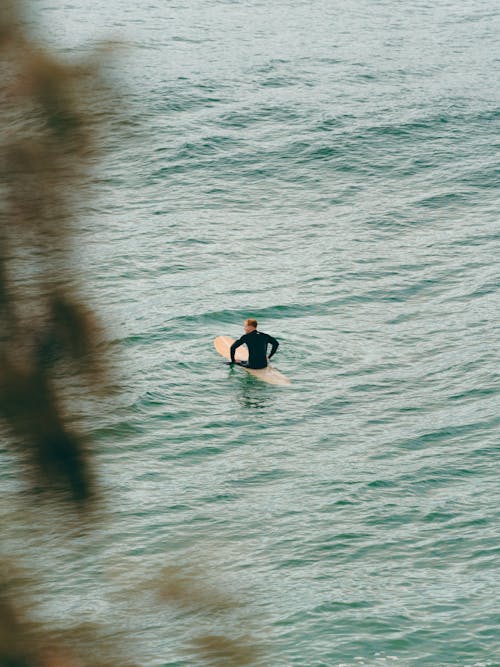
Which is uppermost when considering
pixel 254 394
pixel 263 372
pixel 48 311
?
pixel 48 311

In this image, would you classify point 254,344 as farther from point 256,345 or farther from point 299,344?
point 299,344

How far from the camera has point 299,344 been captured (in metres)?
21.5

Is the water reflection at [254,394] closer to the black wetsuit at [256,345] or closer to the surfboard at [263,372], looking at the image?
the surfboard at [263,372]

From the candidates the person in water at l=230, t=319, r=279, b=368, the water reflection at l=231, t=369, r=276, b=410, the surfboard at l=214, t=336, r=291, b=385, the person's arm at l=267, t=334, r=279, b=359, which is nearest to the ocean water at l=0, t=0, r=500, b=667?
the water reflection at l=231, t=369, r=276, b=410

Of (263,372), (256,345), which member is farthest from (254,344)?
(263,372)

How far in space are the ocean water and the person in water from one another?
0.41 metres

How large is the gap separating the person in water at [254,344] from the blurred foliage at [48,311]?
47.1 ft

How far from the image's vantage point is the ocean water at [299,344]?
12.3 m

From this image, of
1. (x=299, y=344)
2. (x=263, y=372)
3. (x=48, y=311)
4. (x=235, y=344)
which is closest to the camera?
(x=48, y=311)

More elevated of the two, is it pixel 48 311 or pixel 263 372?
pixel 48 311

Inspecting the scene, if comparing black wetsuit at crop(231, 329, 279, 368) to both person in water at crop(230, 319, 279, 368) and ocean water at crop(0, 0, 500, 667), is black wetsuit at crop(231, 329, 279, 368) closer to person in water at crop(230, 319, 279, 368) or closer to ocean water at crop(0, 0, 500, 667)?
person in water at crop(230, 319, 279, 368)

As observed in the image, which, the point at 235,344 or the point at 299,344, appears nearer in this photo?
the point at 235,344

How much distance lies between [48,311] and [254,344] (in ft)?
49.6

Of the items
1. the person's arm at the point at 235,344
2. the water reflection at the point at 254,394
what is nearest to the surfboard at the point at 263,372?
the water reflection at the point at 254,394
